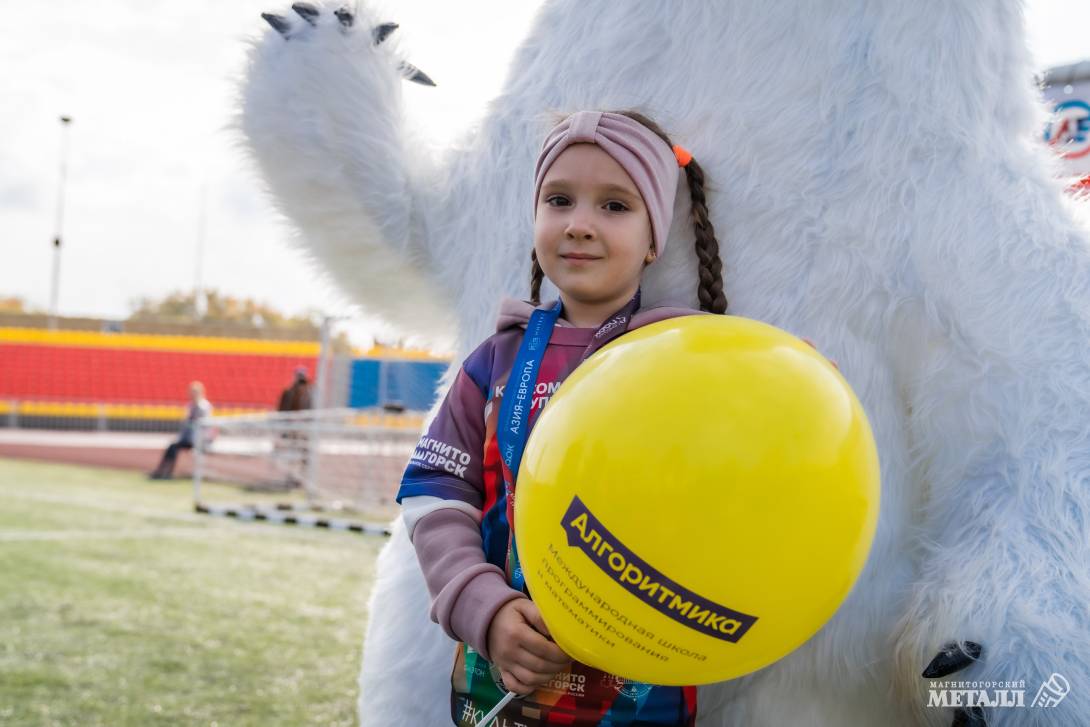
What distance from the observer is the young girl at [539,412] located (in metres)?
1.06

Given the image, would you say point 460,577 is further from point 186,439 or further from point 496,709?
point 186,439

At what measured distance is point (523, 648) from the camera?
3.33 feet

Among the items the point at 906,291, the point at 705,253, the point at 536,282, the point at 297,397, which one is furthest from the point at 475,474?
the point at 297,397

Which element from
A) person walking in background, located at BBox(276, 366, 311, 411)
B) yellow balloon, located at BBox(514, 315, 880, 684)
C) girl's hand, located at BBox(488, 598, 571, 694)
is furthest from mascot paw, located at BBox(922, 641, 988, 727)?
person walking in background, located at BBox(276, 366, 311, 411)

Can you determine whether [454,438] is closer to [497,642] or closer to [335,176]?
[497,642]

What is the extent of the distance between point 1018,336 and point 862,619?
39 centimetres

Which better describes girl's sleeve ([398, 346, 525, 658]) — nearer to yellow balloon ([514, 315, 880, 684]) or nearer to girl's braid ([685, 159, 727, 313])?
yellow balloon ([514, 315, 880, 684])

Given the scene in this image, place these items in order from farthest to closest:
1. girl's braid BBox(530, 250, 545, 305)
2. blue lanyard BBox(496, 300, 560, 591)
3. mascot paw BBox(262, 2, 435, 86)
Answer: mascot paw BBox(262, 2, 435, 86) < girl's braid BBox(530, 250, 545, 305) < blue lanyard BBox(496, 300, 560, 591)

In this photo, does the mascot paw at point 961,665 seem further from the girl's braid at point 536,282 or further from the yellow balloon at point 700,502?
the girl's braid at point 536,282

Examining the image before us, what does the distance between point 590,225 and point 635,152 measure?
4.0 inches

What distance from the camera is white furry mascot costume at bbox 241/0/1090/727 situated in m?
1.05

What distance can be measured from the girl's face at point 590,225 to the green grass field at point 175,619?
7.72 ft

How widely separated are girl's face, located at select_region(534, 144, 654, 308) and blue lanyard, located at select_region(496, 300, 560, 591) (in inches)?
3.0

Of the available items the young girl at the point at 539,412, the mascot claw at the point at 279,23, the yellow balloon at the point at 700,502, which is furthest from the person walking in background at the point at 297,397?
the yellow balloon at the point at 700,502
